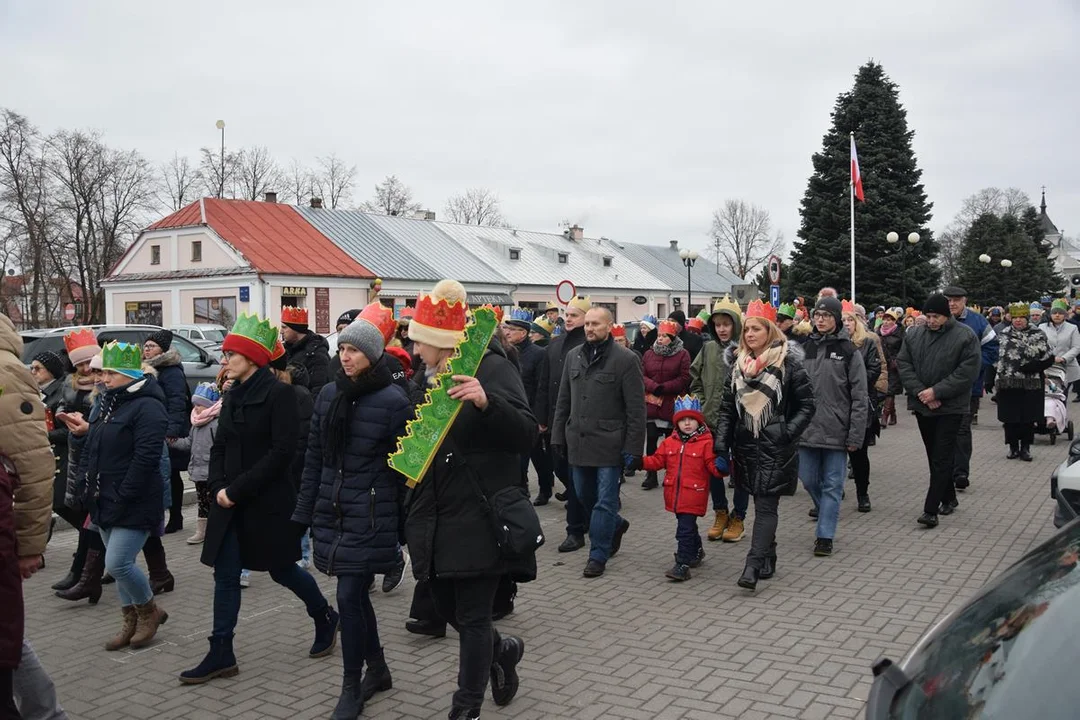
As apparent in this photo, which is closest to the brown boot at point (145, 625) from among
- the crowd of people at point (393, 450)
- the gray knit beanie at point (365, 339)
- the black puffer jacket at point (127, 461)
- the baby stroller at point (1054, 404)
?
the crowd of people at point (393, 450)

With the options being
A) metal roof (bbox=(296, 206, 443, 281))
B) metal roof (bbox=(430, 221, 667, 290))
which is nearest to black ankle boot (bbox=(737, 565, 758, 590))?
metal roof (bbox=(296, 206, 443, 281))

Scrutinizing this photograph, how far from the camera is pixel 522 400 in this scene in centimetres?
422

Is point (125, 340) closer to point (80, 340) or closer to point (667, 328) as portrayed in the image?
point (80, 340)

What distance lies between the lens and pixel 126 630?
5.71 meters

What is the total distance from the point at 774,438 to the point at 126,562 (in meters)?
4.14

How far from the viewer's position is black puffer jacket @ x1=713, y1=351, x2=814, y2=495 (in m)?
6.48

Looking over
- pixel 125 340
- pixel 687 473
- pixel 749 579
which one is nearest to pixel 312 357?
pixel 687 473

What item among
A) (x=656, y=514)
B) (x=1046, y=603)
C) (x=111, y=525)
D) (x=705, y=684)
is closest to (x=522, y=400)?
(x=705, y=684)

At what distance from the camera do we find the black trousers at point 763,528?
6.58m

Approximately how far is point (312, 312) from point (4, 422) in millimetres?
39758

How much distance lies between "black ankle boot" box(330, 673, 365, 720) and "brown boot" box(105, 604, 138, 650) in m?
1.89

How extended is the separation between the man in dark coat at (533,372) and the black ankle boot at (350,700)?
5334mm

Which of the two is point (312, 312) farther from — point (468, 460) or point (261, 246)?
point (468, 460)

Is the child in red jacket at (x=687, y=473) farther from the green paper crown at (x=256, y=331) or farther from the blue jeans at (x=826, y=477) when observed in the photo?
the green paper crown at (x=256, y=331)
